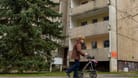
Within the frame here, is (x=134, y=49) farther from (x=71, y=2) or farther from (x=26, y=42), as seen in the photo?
(x=26, y=42)

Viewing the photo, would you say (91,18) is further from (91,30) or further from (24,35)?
(24,35)

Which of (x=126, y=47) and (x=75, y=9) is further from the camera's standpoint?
(x=75, y=9)

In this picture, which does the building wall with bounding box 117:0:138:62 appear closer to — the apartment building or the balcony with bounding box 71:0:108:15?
the apartment building

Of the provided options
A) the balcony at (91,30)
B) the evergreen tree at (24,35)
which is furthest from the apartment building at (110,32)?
the evergreen tree at (24,35)

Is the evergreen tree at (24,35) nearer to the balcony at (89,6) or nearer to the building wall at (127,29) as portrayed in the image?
the balcony at (89,6)

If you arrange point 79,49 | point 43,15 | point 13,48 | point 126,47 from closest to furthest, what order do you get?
1. point 79,49
2. point 13,48
3. point 43,15
4. point 126,47

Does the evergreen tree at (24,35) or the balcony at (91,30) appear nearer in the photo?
the evergreen tree at (24,35)

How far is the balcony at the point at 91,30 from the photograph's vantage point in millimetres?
32188

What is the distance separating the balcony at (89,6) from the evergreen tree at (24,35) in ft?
23.5

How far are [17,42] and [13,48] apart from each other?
60 cm

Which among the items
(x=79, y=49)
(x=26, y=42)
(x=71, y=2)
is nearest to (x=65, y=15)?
(x=71, y=2)

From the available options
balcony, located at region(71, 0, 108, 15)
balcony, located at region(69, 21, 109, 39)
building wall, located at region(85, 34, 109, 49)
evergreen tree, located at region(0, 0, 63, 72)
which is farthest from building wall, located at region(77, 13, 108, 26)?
evergreen tree, located at region(0, 0, 63, 72)

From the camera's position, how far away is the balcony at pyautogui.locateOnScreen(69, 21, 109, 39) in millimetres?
32188

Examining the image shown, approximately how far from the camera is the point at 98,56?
32562 mm
